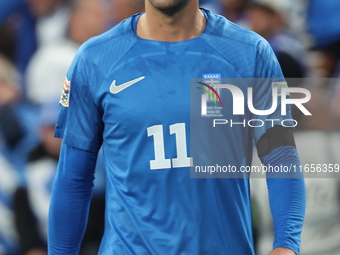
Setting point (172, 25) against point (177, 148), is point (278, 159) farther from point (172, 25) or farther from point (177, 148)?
point (172, 25)

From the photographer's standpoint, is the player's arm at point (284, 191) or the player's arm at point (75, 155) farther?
the player's arm at point (75, 155)

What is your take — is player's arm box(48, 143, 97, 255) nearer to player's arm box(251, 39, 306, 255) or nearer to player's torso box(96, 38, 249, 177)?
player's torso box(96, 38, 249, 177)

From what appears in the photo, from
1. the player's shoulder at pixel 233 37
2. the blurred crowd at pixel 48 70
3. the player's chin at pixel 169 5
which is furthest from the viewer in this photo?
the blurred crowd at pixel 48 70

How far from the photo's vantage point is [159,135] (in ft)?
4.59

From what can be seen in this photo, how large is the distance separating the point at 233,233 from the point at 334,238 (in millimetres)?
1857

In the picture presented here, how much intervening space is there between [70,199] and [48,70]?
1.64 m

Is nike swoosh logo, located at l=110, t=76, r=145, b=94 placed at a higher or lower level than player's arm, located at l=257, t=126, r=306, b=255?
higher

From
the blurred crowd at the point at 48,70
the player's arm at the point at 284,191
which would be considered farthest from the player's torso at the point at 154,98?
the blurred crowd at the point at 48,70

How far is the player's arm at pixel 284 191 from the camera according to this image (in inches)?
55.6

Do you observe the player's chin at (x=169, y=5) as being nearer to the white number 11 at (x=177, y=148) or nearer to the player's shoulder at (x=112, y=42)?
the player's shoulder at (x=112, y=42)

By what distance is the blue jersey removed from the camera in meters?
1.39

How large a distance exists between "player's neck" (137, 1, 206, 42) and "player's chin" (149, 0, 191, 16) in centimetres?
2

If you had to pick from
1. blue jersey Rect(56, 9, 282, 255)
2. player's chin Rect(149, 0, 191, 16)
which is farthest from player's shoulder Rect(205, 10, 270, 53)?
player's chin Rect(149, 0, 191, 16)

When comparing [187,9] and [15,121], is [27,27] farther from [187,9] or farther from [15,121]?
[187,9]
